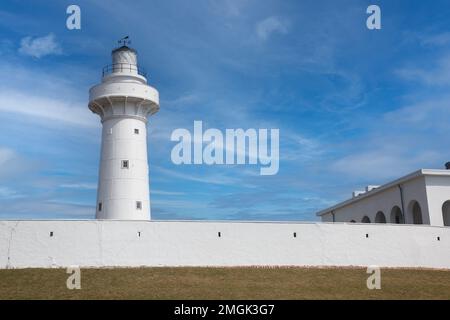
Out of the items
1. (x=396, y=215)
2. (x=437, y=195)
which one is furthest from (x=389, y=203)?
(x=437, y=195)

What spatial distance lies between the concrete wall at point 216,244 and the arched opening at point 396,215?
15.8 ft

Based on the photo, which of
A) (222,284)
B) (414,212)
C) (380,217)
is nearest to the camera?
(222,284)

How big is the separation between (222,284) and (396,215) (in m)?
16.7

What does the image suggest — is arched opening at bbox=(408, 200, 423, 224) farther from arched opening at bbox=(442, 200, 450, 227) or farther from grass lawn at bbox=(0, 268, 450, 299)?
grass lawn at bbox=(0, 268, 450, 299)

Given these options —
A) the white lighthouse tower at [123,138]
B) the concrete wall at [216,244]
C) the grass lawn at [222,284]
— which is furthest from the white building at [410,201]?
the white lighthouse tower at [123,138]

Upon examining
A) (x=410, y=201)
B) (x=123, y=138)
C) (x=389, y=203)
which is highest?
(x=123, y=138)

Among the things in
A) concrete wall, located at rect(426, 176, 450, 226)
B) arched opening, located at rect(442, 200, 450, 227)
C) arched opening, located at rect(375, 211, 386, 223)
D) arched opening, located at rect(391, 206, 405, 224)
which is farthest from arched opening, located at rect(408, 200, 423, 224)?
arched opening, located at rect(375, 211, 386, 223)

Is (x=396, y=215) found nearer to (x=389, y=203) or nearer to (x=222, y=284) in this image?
(x=389, y=203)

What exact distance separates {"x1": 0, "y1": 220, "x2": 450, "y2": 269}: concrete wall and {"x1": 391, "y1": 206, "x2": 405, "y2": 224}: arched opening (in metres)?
4.82

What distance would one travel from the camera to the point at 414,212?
105ft

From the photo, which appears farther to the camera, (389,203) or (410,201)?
(389,203)
